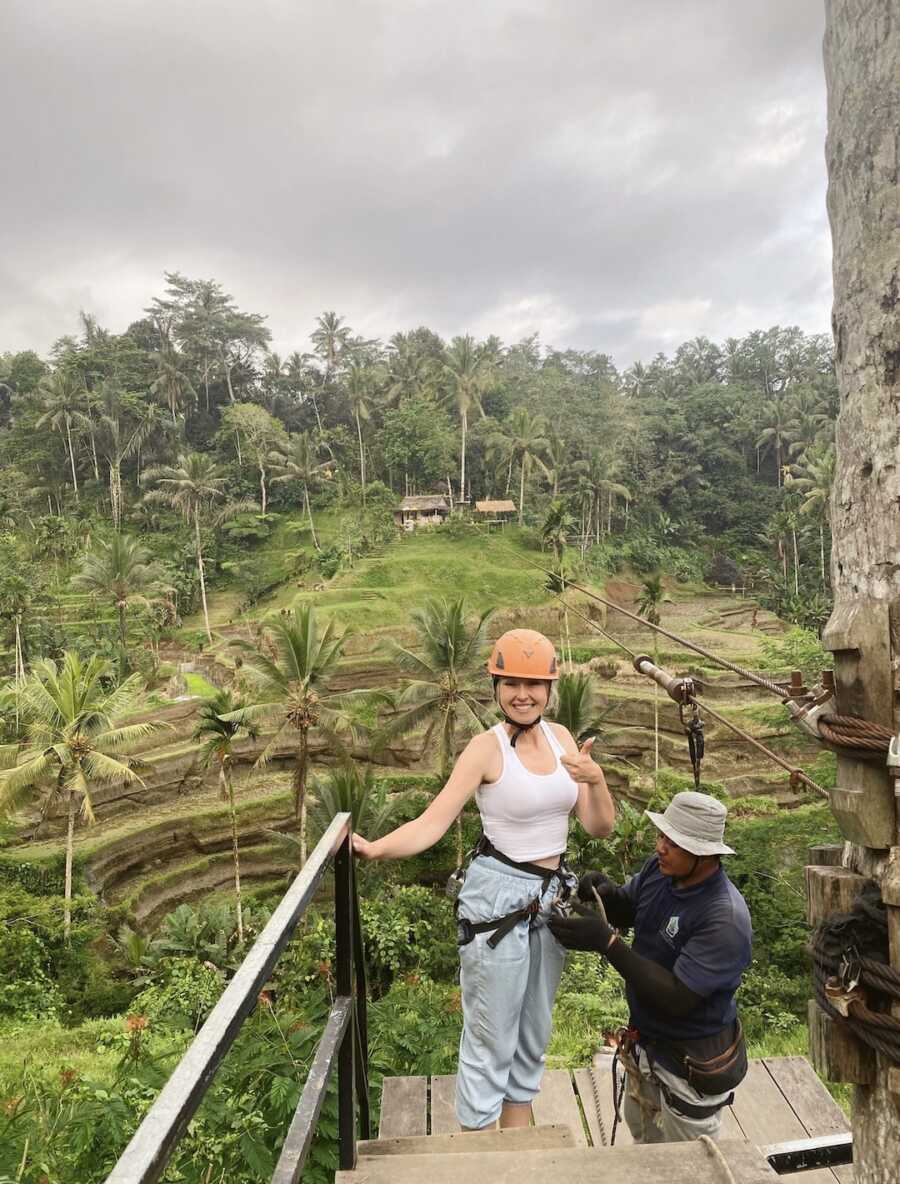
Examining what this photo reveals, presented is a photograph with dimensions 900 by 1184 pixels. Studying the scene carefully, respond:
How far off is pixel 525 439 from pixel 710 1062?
127 feet

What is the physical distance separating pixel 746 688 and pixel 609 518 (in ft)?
65.6

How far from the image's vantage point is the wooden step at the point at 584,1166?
152cm

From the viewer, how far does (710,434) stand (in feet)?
161

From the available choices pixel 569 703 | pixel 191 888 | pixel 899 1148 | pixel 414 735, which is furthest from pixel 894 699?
pixel 414 735

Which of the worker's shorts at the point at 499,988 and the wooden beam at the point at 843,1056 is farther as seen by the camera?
the worker's shorts at the point at 499,988

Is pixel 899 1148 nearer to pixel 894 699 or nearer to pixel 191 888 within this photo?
pixel 894 699

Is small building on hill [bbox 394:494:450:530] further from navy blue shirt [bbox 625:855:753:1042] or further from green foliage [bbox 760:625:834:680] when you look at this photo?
navy blue shirt [bbox 625:855:753:1042]

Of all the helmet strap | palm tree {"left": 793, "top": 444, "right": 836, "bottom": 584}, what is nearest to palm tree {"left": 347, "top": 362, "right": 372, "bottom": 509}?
palm tree {"left": 793, "top": 444, "right": 836, "bottom": 584}

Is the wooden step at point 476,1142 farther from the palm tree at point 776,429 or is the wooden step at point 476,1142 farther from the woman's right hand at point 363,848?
the palm tree at point 776,429

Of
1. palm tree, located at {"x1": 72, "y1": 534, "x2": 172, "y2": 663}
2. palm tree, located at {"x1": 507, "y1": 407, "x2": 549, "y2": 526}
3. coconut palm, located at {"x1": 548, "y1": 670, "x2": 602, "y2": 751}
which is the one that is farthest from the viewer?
palm tree, located at {"x1": 507, "y1": 407, "x2": 549, "y2": 526}

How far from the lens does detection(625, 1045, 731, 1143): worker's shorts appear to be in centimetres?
213

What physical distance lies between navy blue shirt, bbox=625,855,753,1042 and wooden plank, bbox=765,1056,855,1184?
0.80m

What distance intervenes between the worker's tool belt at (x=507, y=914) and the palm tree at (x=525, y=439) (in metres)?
37.1

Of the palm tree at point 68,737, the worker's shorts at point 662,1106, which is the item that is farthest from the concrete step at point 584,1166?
the palm tree at point 68,737
